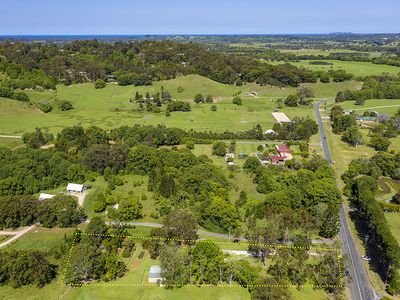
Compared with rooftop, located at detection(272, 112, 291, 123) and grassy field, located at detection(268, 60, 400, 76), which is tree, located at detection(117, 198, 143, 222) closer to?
rooftop, located at detection(272, 112, 291, 123)

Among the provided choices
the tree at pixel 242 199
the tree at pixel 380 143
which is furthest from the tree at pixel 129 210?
the tree at pixel 380 143

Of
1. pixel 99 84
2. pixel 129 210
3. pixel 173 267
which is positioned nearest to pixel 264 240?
pixel 173 267

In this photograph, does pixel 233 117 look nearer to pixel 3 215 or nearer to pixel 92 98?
pixel 92 98

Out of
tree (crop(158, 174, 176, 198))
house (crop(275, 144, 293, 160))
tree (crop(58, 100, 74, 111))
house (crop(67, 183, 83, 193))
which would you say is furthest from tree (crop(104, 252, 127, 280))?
tree (crop(58, 100, 74, 111))

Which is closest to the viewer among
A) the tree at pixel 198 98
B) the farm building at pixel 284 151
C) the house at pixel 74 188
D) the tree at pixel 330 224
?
the tree at pixel 330 224

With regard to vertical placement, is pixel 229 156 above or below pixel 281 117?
above

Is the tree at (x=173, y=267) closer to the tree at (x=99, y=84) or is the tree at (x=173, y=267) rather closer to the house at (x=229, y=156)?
the house at (x=229, y=156)

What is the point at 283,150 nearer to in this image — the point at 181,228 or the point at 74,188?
the point at 181,228
